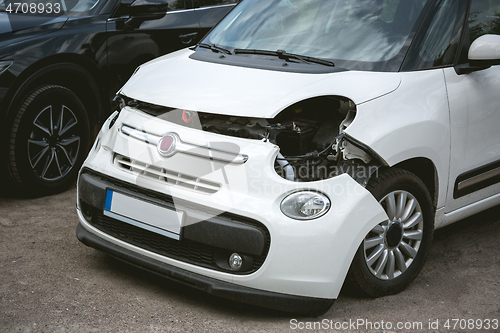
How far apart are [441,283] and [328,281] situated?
1016 millimetres

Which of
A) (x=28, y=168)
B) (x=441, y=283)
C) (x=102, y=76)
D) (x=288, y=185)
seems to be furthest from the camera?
(x=102, y=76)

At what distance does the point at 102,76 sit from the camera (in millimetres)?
4711

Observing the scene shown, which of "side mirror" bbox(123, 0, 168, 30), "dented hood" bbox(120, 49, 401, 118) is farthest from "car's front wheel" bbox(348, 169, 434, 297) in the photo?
"side mirror" bbox(123, 0, 168, 30)

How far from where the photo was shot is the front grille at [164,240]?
2.83 meters

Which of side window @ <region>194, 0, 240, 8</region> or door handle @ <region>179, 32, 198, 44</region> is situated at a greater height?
side window @ <region>194, 0, 240, 8</region>

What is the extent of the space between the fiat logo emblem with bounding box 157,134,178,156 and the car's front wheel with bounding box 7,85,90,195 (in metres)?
1.69

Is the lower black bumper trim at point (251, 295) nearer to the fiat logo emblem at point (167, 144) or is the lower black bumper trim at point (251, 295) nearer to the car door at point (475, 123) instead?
the fiat logo emblem at point (167, 144)

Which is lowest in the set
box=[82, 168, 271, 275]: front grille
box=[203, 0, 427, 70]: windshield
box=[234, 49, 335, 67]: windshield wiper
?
box=[82, 168, 271, 275]: front grille

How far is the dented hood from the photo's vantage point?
298cm

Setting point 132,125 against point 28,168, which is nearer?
point 132,125

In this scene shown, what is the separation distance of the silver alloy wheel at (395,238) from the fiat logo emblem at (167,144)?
1.10m

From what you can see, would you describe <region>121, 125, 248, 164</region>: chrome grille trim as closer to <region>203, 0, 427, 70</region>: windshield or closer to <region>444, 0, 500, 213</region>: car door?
<region>203, 0, 427, 70</region>: windshield

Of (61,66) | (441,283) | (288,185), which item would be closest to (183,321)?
(288,185)

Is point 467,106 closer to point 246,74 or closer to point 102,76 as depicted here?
point 246,74
